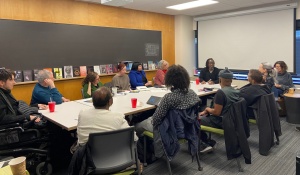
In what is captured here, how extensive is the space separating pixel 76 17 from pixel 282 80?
4.42 meters

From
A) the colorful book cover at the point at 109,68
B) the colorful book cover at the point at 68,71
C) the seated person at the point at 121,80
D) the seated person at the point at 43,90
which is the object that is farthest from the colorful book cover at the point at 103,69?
the seated person at the point at 43,90

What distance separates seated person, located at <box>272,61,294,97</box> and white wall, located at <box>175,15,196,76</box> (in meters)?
2.69

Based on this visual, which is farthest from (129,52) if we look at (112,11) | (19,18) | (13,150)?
(13,150)

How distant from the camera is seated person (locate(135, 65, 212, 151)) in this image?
238cm

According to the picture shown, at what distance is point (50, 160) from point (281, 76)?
454 centimetres

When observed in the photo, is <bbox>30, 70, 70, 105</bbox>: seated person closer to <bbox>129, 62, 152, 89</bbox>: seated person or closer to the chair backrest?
the chair backrest

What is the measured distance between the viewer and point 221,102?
8.86 ft

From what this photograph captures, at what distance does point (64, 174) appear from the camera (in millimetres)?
2699

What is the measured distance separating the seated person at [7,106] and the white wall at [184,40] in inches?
196

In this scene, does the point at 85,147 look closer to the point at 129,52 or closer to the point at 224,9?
the point at 129,52

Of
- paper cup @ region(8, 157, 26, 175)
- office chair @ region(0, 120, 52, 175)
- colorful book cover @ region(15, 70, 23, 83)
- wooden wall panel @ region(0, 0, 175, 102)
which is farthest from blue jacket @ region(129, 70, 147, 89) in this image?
paper cup @ region(8, 157, 26, 175)

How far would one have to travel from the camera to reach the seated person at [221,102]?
270 cm

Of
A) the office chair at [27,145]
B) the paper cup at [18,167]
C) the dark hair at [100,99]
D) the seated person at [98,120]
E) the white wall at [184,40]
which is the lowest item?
the office chair at [27,145]

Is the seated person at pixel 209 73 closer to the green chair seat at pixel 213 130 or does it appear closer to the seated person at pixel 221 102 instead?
the seated person at pixel 221 102
